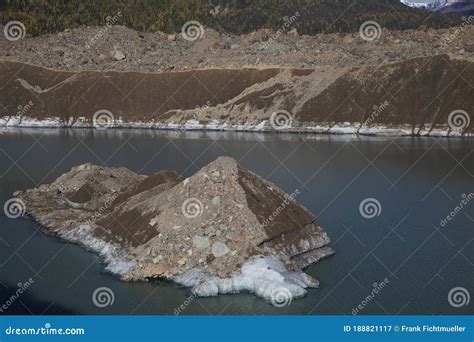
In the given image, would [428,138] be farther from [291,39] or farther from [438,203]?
[291,39]

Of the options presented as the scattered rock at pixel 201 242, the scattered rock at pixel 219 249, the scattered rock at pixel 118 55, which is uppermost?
the scattered rock at pixel 219 249

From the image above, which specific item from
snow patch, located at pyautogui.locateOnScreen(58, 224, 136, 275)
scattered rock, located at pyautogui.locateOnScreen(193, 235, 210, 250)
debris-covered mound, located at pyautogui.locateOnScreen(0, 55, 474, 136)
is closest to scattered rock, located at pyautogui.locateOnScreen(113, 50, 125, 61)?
debris-covered mound, located at pyautogui.locateOnScreen(0, 55, 474, 136)

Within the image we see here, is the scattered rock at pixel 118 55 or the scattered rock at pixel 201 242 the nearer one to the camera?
the scattered rock at pixel 201 242

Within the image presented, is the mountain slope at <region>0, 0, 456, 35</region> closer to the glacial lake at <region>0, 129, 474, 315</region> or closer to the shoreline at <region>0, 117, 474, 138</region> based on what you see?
the shoreline at <region>0, 117, 474, 138</region>

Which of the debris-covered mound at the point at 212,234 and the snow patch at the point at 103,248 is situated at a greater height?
the debris-covered mound at the point at 212,234

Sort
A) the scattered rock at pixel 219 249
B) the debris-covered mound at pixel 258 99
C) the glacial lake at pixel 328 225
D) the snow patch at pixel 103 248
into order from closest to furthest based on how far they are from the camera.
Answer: the glacial lake at pixel 328 225
the scattered rock at pixel 219 249
the snow patch at pixel 103 248
the debris-covered mound at pixel 258 99

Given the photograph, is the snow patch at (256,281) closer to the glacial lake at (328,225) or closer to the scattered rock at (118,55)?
the glacial lake at (328,225)

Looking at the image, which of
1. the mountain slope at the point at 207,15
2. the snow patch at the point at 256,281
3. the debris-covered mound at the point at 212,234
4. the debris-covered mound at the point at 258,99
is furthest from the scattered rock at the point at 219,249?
the mountain slope at the point at 207,15

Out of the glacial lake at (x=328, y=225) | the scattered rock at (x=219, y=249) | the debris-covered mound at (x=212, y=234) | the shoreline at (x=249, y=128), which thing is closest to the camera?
the glacial lake at (x=328, y=225)
